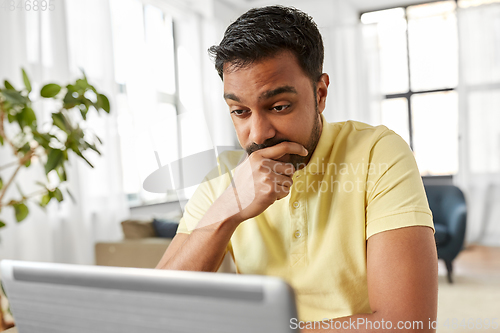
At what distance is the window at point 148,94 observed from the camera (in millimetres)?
653

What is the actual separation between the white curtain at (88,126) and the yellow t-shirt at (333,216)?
1803 mm

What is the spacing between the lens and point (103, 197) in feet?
8.68

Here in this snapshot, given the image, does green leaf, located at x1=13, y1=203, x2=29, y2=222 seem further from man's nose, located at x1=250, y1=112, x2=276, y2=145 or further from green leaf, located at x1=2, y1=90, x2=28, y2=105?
man's nose, located at x1=250, y1=112, x2=276, y2=145

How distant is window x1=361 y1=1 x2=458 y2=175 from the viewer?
13.6 ft

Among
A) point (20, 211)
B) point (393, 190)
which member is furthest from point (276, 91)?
point (20, 211)

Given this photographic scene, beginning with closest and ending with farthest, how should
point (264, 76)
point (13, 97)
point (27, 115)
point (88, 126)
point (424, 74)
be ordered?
point (264, 76) < point (13, 97) < point (27, 115) < point (88, 126) < point (424, 74)

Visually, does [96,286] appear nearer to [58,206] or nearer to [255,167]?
[255,167]

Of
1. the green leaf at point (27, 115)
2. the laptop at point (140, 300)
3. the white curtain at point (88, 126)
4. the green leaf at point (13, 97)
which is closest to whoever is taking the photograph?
the laptop at point (140, 300)

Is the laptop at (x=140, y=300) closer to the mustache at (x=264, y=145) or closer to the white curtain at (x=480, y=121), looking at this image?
the mustache at (x=264, y=145)

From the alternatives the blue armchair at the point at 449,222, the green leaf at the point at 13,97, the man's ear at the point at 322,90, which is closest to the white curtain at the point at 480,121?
the blue armchair at the point at 449,222

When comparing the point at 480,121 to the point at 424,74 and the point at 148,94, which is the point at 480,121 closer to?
the point at 424,74

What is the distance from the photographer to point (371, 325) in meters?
0.52

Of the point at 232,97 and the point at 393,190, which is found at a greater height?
the point at 232,97

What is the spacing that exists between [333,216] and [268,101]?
0.78 feet
